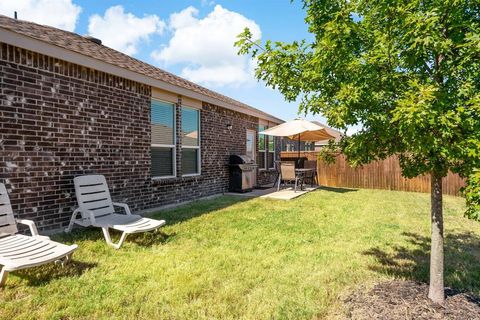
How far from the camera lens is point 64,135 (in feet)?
18.4

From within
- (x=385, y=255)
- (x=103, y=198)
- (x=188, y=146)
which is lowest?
(x=385, y=255)

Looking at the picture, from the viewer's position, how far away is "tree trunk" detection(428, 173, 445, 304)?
9.61 feet

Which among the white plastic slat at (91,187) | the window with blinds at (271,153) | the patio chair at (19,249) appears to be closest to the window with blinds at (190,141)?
the white plastic slat at (91,187)

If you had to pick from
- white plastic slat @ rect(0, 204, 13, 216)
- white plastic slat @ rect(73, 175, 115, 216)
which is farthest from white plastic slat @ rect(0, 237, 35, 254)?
white plastic slat @ rect(73, 175, 115, 216)

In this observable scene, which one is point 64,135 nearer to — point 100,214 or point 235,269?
point 100,214

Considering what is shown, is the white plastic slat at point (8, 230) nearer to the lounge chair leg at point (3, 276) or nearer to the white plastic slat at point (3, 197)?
the white plastic slat at point (3, 197)

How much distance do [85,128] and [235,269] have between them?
4.32 metres

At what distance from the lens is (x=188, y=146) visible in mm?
9250

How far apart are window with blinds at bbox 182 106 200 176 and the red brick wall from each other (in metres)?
1.17

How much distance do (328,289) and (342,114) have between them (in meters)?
2.05

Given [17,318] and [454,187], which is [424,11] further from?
[454,187]

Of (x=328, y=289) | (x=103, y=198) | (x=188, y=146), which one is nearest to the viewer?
(x=328, y=289)

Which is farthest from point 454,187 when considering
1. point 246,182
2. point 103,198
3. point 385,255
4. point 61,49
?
point 61,49

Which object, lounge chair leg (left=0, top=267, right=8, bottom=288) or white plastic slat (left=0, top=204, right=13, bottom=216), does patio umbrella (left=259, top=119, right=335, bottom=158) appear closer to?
white plastic slat (left=0, top=204, right=13, bottom=216)
